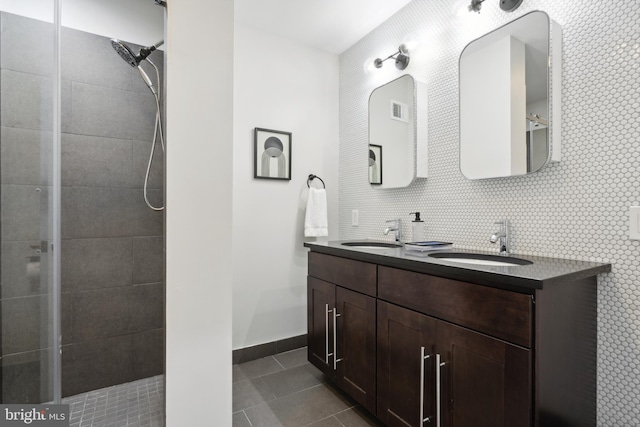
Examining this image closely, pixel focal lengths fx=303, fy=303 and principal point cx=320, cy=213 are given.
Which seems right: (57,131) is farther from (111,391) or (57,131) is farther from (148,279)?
(111,391)

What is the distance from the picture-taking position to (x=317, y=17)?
2293mm

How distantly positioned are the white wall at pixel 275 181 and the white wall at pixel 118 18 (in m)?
0.58

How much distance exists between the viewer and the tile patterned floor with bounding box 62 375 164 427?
5.39 feet

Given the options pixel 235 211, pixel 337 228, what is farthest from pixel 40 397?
pixel 337 228

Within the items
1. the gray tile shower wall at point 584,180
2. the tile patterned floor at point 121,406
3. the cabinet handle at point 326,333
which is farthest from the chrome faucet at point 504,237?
the tile patterned floor at point 121,406

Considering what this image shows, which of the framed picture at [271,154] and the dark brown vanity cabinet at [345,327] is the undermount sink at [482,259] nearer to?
the dark brown vanity cabinet at [345,327]

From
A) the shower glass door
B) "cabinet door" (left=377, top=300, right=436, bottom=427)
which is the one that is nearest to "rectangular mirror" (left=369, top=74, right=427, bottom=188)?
"cabinet door" (left=377, top=300, right=436, bottom=427)

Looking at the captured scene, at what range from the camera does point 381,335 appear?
153cm

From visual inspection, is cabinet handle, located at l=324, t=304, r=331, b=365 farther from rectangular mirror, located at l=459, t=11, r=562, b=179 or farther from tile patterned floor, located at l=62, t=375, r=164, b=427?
rectangular mirror, located at l=459, t=11, r=562, b=179

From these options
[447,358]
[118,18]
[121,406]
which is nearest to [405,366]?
[447,358]

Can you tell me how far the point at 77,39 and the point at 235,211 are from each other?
1.41 metres

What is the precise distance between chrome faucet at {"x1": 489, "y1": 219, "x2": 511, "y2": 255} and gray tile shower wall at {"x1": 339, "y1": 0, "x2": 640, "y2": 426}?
36mm

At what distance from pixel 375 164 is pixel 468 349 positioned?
1553mm

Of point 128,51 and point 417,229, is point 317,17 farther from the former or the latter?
point 417,229
